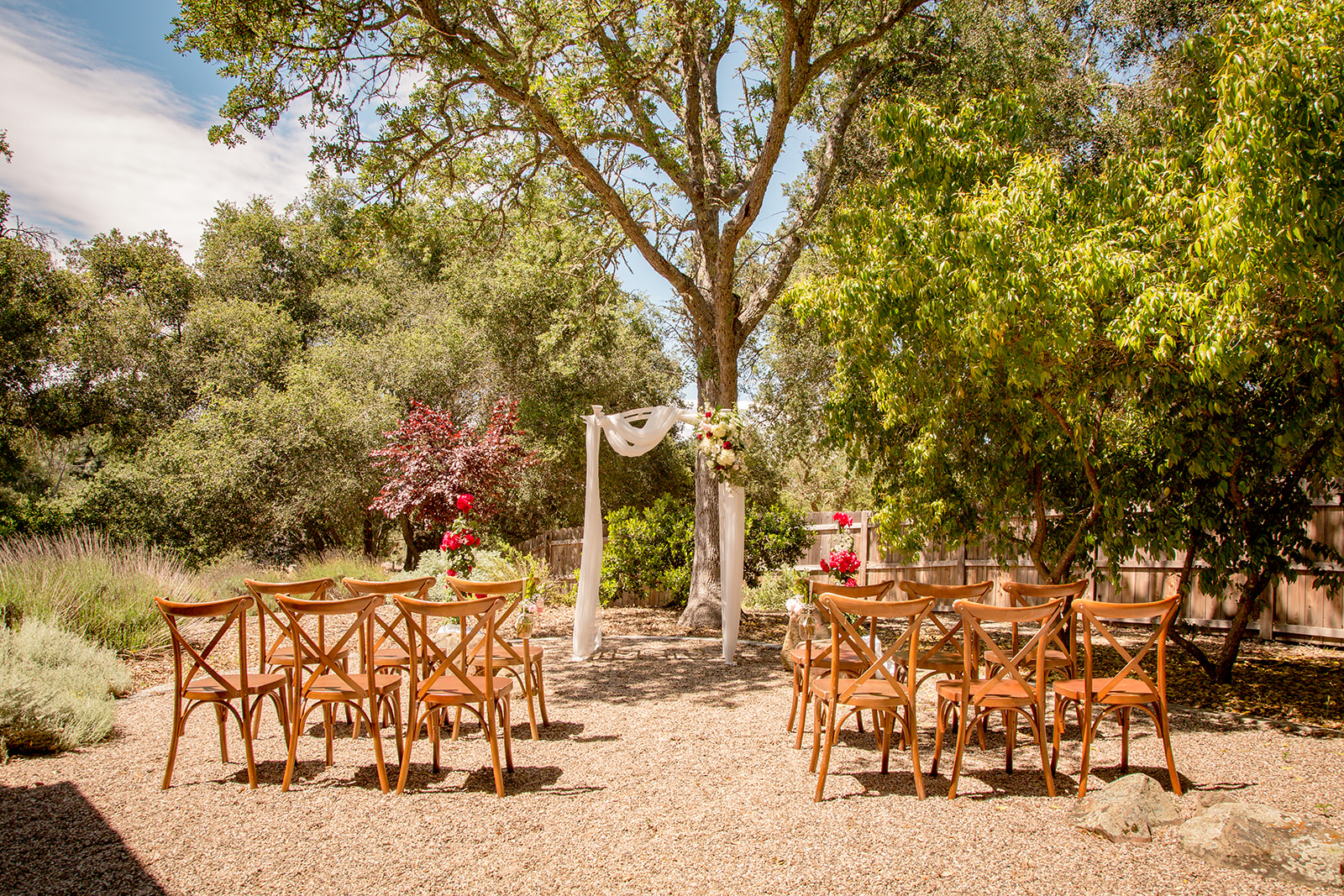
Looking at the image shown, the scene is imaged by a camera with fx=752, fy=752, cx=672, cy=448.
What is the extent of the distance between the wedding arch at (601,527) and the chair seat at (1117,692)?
3.44m

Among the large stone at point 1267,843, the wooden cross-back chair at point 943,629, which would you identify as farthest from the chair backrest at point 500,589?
the large stone at point 1267,843

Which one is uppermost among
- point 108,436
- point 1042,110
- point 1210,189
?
point 1042,110

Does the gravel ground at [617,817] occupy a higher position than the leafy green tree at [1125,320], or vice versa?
the leafy green tree at [1125,320]

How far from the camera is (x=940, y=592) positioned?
4762mm

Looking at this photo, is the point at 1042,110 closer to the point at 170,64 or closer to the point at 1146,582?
the point at 1146,582

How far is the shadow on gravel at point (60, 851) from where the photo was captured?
2.91m

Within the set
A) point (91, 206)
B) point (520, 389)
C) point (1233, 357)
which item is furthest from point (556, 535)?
point (1233, 357)

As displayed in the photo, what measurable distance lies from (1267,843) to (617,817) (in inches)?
109

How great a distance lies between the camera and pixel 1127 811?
3.42m

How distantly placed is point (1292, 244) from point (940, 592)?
2.67m

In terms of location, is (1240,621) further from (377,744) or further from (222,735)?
(222,735)

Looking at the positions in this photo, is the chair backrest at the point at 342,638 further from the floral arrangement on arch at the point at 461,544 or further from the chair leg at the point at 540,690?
the floral arrangement on arch at the point at 461,544

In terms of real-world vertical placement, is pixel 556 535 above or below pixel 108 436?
below

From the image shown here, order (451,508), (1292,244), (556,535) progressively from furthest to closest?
(556,535)
(451,508)
(1292,244)
